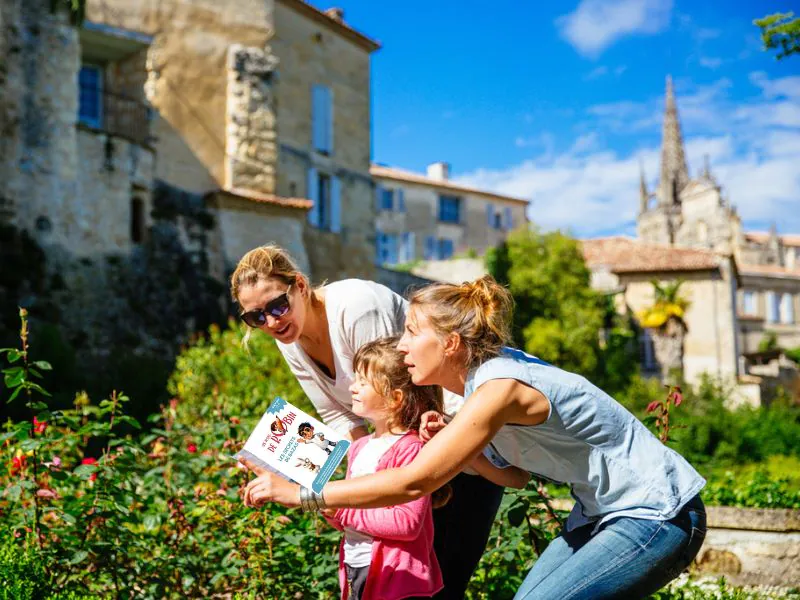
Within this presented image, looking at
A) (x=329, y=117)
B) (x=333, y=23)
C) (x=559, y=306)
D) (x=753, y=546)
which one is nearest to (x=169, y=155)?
(x=329, y=117)

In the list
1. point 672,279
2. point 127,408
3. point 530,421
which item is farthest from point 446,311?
point 672,279

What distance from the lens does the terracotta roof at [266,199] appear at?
1855 cm

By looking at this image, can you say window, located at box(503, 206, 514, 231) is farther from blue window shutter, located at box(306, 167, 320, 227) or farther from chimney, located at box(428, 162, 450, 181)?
blue window shutter, located at box(306, 167, 320, 227)

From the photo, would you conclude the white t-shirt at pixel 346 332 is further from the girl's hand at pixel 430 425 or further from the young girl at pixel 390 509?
the girl's hand at pixel 430 425

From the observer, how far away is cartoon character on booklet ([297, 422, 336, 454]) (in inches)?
101

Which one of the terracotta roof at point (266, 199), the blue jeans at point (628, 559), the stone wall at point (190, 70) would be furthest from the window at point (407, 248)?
the blue jeans at point (628, 559)

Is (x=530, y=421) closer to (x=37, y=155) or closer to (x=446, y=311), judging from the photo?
(x=446, y=311)

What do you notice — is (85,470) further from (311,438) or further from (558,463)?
(558,463)

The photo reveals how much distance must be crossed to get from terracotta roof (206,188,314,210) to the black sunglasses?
1585cm

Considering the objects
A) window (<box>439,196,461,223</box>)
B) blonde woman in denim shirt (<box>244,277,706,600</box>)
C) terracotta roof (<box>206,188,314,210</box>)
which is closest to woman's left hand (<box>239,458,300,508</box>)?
blonde woman in denim shirt (<box>244,277,706,600</box>)

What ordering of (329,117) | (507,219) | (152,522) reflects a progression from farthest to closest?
(507,219)
(329,117)
(152,522)

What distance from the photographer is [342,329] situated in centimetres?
312

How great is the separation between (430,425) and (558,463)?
461mm

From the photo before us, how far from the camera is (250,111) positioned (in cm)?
1955
